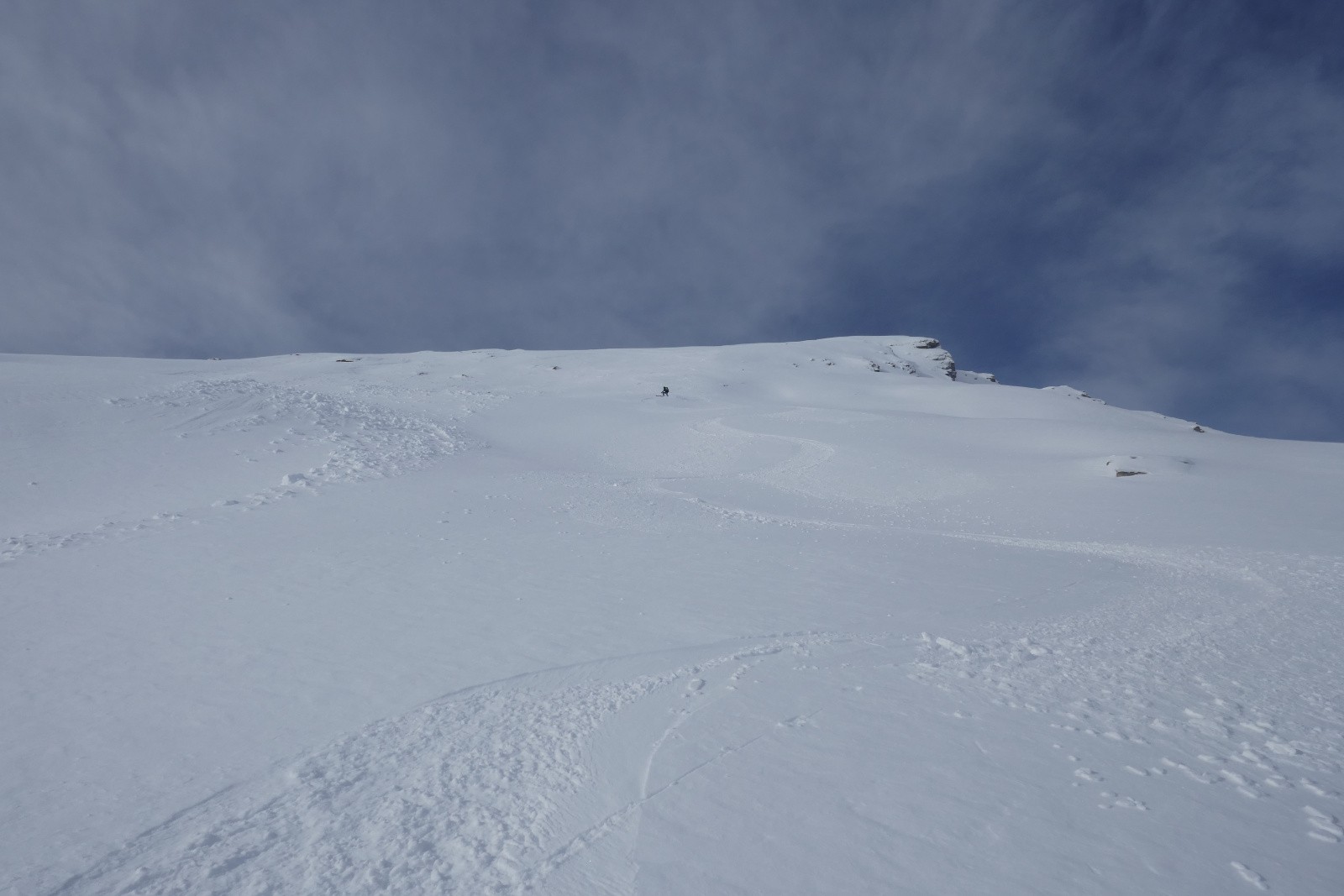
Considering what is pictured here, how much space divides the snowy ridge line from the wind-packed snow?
0.08 feet

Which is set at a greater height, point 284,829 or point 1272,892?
point 1272,892

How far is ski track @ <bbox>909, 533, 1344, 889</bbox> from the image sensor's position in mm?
4715

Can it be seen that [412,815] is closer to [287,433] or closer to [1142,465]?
[287,433]

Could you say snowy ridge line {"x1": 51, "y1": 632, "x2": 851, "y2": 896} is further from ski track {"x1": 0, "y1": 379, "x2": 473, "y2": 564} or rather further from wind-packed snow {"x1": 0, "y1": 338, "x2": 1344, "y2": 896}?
ski track {"x1": 0, "y1": 379, "x2": 473, "y2": 564}

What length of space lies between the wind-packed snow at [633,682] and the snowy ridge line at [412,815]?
0.08ft

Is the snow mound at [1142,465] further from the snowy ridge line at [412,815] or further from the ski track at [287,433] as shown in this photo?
the ski track at [287,433]

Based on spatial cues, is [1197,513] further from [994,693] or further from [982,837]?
[982,837]

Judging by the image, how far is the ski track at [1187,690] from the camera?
4715 millimetres

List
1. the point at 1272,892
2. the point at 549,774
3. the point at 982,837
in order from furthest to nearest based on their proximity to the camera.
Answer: the point at 549,774
the point at 982,837
the point at 1272,892

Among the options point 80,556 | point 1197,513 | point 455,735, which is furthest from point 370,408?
point 1197,513

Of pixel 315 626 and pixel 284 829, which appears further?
pixel 315 626

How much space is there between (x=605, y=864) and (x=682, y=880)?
519 millimetres

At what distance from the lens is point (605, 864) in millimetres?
3750

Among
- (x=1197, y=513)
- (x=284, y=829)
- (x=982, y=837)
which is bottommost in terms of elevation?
(x=284, y=829)
